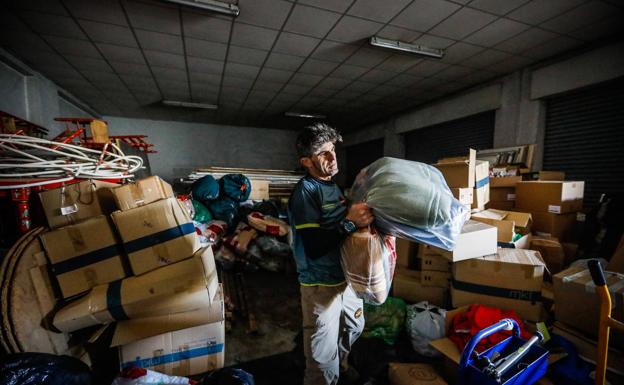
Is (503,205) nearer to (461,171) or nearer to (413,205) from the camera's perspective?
(461,171)

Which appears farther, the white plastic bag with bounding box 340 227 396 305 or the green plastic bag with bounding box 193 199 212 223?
the green plastic bag with bounding box 193 199 212 223

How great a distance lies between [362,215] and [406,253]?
169cm

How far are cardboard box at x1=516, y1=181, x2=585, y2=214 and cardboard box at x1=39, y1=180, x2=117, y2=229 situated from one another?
4.04 meters

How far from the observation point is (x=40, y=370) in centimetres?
87

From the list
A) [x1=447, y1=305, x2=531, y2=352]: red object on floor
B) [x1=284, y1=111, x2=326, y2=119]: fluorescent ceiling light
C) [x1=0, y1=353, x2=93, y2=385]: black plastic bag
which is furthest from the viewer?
[x1=284, y1=111, x2=326, y2=119]: fluorescent ceiling light

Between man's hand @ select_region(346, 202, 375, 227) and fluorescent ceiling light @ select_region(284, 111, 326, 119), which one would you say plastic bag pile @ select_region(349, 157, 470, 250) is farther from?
fluorescent ceiling light @ select_region(284, 111, 326, 119)

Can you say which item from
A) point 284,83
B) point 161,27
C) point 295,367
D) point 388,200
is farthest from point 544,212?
point 161,27

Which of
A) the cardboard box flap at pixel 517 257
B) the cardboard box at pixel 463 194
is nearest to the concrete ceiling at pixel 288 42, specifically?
the cardboard box at pixel 463 194

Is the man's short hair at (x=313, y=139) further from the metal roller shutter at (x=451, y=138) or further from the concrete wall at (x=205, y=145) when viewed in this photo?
the concrete wall at (x=205, y=145)

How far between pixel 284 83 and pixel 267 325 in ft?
12.2

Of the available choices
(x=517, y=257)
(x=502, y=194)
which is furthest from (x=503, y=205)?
(x=517, y=257)

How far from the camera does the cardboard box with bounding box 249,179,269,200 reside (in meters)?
4.82

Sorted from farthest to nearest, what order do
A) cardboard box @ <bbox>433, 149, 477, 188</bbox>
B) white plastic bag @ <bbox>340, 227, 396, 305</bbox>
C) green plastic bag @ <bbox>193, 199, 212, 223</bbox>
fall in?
green plastic bag @ <bbox>193, 199, 212, 223</bbox> < cardboard box @ <bbox>433, 149, 477, 188</bbox> < white plastic bag @ <bbox>340, 227, 396, 305</bbox>

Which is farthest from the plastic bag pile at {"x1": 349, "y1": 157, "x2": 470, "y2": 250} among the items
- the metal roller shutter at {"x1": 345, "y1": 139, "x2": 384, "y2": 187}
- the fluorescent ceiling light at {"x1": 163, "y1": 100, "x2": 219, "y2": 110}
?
the metal roller shutter at {"x1": 345, "y1": 139, "x2": 384, "y2": 187}
